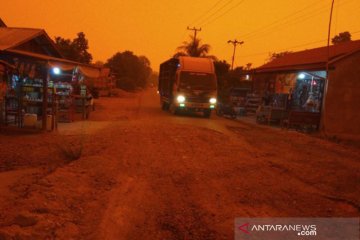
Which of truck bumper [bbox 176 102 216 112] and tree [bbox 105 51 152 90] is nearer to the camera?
truck bumper [bbox 176 102 216 112]

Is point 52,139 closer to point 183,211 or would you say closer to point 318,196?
point 183,211

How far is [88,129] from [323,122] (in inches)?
435

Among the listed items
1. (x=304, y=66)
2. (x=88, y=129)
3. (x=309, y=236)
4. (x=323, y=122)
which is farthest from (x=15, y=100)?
(x=304, y=66)

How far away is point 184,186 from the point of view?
717 cm

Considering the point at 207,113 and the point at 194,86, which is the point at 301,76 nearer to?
the point at 207,113

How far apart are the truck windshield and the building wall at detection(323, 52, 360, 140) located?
21.2 feet

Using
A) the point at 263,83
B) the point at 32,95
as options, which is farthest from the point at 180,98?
the point at 263,83

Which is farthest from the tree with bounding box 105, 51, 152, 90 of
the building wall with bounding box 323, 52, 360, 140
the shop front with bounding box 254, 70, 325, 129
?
the building wall with bounding box 323, 52, 360, 140

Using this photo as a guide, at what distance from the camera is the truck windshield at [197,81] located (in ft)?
69.1

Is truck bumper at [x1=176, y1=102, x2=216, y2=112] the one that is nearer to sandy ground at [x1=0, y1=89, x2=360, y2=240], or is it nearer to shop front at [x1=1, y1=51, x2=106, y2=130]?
shop front at [x1=1, y1=51, x2=106, y2=130]

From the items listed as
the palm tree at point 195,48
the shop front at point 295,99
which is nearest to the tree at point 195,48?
the palm tree at point 195,48

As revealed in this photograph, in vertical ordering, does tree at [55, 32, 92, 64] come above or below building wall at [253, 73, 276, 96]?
above

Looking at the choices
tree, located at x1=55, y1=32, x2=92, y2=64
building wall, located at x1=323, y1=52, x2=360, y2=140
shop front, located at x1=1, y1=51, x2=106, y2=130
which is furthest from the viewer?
tree, located at x1=55, y1=32, x2=92, y2=64

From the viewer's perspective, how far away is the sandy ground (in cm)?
517
